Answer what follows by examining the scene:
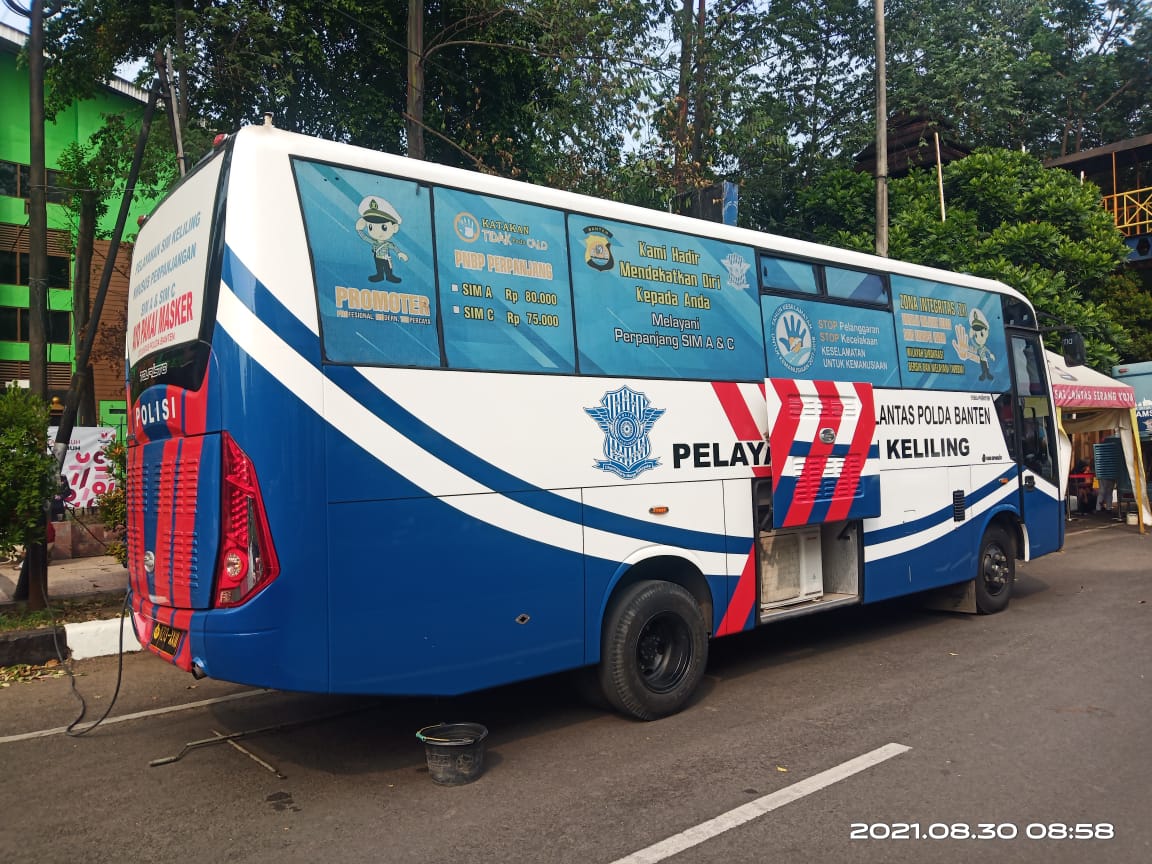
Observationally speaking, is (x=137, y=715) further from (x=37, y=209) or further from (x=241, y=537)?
(x=37, y=209)

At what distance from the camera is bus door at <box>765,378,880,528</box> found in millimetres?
6809

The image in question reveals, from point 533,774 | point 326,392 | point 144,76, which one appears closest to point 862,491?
point 533,774

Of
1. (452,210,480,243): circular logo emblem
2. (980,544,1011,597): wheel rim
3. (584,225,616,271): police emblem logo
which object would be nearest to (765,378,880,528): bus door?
(584,225,616,271): police emblem logo

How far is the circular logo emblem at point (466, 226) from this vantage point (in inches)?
208

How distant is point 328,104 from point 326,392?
41.4 feet

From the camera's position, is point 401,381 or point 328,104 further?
point 328,104

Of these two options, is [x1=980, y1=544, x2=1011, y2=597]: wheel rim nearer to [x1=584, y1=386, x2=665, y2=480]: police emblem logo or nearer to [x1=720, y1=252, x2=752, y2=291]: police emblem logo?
[x1=720, y1=252, x2=752, y2=291]: police emblem logo

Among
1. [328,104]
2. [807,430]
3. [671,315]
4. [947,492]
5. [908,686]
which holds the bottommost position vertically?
[908,686]

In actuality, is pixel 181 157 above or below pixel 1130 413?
above

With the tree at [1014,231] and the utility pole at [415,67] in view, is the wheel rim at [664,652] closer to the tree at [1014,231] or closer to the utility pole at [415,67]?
the utility pole at [415,67]

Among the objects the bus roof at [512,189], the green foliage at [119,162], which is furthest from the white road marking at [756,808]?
the green foliage at [119,162]

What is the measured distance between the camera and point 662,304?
20.8ft

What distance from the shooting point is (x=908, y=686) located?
22.3 ft

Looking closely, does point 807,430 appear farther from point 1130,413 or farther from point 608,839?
point 1130,413
